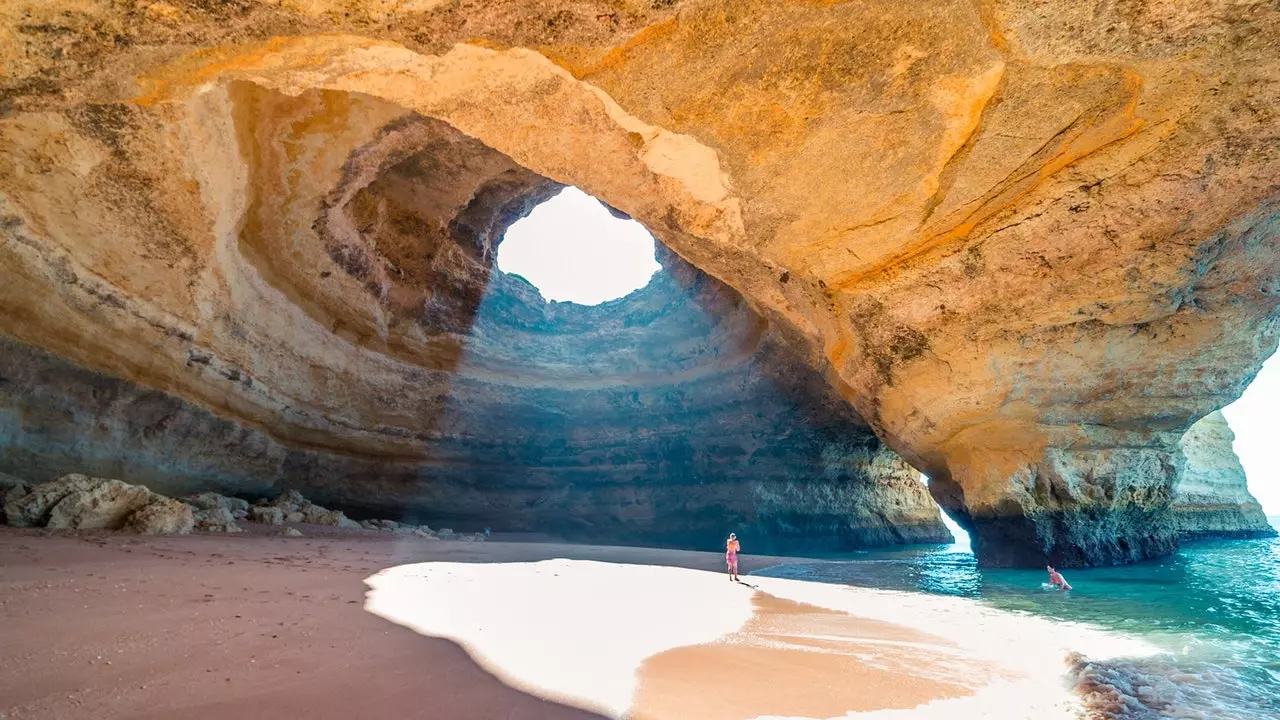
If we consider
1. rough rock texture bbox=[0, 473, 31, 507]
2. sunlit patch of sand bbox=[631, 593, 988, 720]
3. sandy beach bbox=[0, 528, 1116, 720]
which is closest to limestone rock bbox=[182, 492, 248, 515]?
rough rock texture bbox=[0, 473, 31, 507]

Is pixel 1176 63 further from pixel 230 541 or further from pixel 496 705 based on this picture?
pixel 230 541

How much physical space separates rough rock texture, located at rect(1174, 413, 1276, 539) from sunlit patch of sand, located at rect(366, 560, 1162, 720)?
49.2ft

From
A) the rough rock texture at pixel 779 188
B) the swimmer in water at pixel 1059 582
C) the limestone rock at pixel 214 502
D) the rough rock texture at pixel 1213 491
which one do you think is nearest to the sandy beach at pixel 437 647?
the swimmer in water at pixel 1059 582

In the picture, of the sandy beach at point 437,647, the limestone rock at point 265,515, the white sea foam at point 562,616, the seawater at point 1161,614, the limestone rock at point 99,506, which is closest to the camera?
the sandy beach at point 437,647

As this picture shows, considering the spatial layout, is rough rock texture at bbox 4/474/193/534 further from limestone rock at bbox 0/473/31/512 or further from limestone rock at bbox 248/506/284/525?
limestone rock at bbox 248/506/284/525

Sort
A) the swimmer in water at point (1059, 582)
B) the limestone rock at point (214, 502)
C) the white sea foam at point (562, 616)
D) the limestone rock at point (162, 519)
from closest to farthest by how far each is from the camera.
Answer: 1. the white sea foam at point (562, 616)
2. the limestone rock at point (162, 519)
3. the swimmer in water at point (1059, 582)
4. the limestone rock at point (214, 502)

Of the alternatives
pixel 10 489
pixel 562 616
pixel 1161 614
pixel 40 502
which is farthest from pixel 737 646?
pixel 10 489

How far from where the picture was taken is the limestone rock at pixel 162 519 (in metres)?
5.92

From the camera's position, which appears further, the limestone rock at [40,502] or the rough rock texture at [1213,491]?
the rough rock texture at [1213,491]

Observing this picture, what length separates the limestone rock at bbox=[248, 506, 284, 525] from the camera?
8383 millimetres

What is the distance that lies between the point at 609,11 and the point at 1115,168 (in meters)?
5.16

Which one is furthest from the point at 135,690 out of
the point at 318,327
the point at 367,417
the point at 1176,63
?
the point at 367,417

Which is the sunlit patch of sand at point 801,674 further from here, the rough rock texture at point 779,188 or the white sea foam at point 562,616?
the rough rock texture at point 779,188

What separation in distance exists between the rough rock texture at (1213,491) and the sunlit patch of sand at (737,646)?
15010 mm
